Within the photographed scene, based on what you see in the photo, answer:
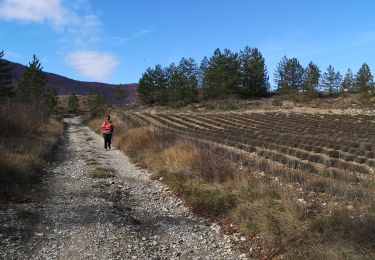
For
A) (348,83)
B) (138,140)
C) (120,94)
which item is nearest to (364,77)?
(348,83)

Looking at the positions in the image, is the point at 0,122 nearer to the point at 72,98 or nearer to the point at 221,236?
the point at 221,236

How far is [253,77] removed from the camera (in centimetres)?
9388

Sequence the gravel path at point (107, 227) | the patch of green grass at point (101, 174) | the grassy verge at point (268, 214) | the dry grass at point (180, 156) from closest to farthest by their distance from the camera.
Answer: the grassy verge at point (268, 214), the gravel path at point (107, 227), the dry grass at point (180, 156), the patch of green grass at point (101, 174)

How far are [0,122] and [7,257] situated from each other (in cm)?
1499

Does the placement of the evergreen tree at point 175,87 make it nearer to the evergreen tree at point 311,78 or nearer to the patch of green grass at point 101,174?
the evergreen tree at point 311,78

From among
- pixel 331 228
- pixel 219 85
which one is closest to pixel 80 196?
pixel 331 228

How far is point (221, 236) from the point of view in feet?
22.6

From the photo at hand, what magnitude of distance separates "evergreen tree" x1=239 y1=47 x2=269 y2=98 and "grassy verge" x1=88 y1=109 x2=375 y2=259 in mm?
83156

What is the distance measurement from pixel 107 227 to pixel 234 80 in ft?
272

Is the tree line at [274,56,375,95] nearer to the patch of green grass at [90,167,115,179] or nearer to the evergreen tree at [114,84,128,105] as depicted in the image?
the evergreen tree at [114,84,128,105]

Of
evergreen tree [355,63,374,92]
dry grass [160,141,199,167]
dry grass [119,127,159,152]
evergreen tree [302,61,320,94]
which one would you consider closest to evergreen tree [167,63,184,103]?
evergreen tree [302,61,320,94]

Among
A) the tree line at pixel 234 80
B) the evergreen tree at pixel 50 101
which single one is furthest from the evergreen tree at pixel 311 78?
the evergreen tree at pixel 50 101

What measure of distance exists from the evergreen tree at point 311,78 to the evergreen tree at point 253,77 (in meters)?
9.22

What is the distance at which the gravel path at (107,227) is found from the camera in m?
5.99
